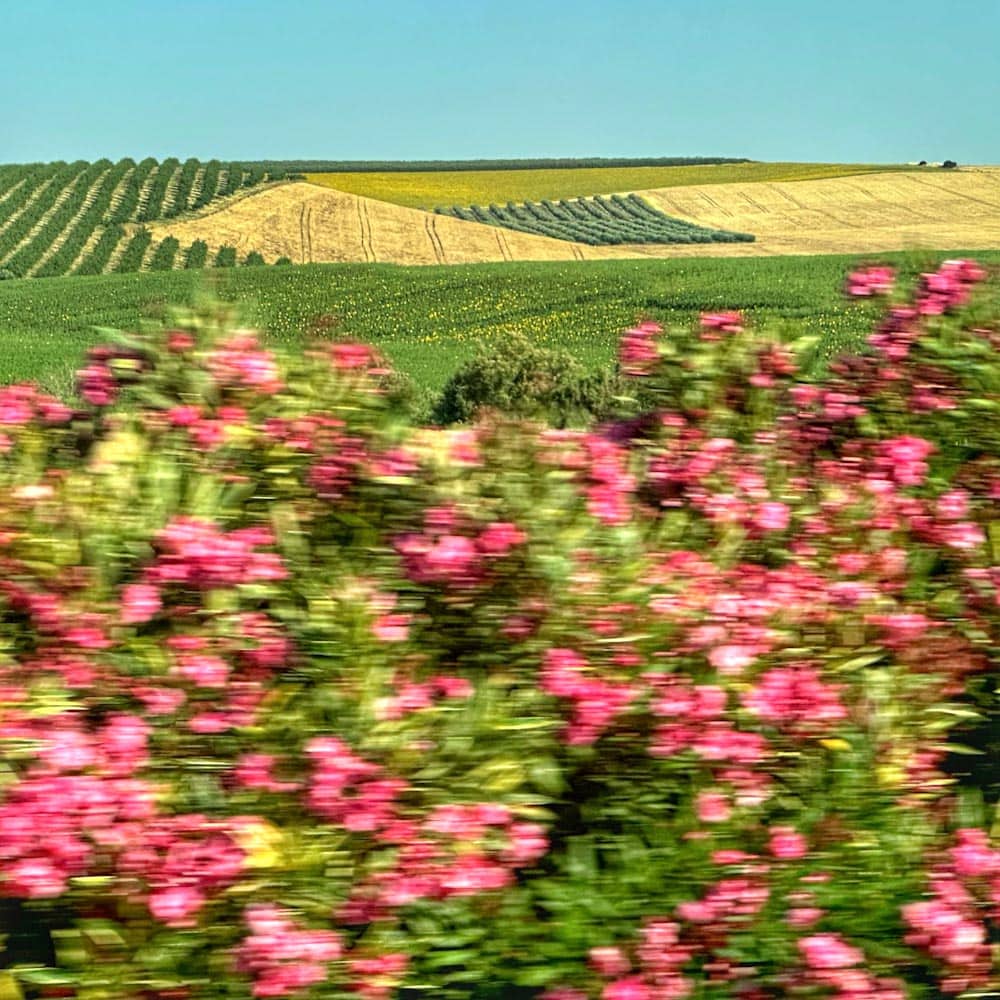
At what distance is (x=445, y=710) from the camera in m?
2.31

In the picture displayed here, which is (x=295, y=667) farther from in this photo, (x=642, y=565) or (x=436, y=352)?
(x=436, y=352)

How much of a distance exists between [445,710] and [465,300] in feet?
117

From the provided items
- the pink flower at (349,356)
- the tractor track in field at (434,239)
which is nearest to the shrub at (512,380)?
the pink flower at (349,356)

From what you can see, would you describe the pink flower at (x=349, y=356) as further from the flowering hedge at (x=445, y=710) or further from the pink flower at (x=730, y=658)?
the pink flower at (x=730, y=658)

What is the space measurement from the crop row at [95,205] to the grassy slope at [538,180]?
7013mm

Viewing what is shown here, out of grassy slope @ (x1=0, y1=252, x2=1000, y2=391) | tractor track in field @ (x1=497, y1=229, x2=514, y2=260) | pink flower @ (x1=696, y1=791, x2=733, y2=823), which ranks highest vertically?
tractor track in field @ (x1=497, y1=229, x2=514, y2=260)

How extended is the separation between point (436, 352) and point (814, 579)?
2755cm

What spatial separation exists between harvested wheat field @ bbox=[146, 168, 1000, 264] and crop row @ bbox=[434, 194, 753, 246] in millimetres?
1232

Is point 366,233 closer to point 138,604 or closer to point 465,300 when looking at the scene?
point 465,300

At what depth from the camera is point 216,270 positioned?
2910 mm

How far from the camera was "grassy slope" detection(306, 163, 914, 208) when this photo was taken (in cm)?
6925

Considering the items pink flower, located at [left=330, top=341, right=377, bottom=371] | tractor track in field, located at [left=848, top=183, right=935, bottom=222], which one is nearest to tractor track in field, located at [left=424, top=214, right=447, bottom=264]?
tractor track in field, located at [left=848, top=183, right=935, bottom=222]

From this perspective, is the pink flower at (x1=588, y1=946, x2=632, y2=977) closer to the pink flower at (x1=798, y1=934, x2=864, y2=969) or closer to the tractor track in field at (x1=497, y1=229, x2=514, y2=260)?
the pink flower at (x1=798, y1=934, x2=864, y2=969)

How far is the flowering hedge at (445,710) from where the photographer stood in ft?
7.07
